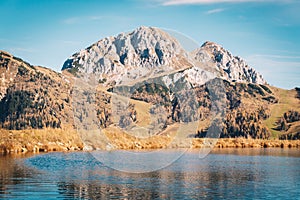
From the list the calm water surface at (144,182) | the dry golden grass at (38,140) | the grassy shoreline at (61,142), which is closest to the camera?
the calm water surface at (144,182)

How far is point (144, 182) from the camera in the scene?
160 ft

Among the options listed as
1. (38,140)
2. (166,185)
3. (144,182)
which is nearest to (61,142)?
(38,140)

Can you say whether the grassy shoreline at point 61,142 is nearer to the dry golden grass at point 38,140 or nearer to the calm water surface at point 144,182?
the dry golden grass at point 38,140

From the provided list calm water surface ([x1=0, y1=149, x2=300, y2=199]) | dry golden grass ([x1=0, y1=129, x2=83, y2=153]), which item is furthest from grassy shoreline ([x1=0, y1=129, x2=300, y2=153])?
calm water surface ([x1=0, y1=149, x2=300, y2=199])

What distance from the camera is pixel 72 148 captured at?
10406 centimetres

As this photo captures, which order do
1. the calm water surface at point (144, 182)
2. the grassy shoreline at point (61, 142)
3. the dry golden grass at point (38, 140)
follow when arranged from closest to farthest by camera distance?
the calm water surface at point (144, 182) → the dry golden grass at point (38, 140) → the grassy shoreline at point (61, 142)

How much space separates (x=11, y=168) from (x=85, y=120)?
86.6 metres

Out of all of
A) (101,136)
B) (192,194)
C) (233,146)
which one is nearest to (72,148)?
(101,136)

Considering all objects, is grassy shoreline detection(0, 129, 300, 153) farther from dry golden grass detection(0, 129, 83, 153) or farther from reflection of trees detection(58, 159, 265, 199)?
reflection of trees detection(58, 159, 265, 199)

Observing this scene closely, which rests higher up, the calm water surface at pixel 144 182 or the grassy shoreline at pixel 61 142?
the grassy shoreline at pixel 61 142

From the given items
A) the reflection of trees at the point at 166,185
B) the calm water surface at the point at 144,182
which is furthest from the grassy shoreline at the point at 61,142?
the reflection of trees at the point at 166,185

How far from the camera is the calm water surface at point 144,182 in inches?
1597

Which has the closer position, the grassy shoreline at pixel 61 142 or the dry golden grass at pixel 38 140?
the dry golden grass at pixel 38 140

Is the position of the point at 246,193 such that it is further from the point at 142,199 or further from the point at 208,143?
the point at 208,143
